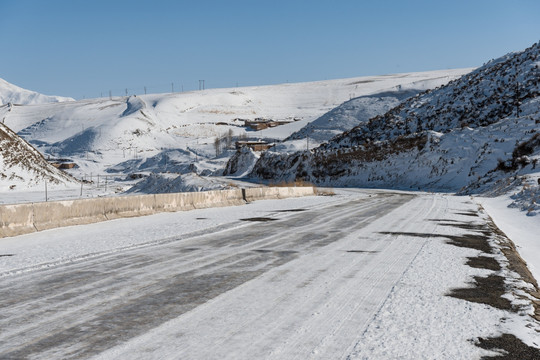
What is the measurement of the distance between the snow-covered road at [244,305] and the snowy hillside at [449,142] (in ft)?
96.9

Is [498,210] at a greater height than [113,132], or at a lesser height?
lesser

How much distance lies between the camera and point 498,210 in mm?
23609

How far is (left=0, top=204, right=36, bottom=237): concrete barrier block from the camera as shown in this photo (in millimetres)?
11633

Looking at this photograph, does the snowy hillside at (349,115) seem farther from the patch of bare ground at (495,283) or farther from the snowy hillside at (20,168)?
the patch of bare ground at (495,283)

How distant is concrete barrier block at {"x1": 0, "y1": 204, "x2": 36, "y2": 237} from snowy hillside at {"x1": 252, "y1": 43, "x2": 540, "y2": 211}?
99.5ft

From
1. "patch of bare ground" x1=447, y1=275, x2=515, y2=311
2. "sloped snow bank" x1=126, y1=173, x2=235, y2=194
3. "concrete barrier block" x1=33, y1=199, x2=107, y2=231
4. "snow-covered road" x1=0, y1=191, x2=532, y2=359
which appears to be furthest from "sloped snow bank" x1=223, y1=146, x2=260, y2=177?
"patch of bare ground" x1=447, y1=275, x2=515, y2=311

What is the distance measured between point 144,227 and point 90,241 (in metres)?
3.04

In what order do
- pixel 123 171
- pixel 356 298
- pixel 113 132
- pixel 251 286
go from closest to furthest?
pixel 356 298, pixel 251 286, pixel 123 171, pixel 113 132

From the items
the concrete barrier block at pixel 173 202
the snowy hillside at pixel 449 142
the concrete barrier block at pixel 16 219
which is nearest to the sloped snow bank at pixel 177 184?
the concrete barrier block at pixel 173 202

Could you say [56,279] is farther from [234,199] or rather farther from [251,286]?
[234,199]

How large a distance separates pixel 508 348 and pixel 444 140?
196 ft

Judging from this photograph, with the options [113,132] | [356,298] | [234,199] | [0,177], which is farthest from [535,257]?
[113,132]

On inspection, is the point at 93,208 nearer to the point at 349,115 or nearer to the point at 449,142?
the point at 449,142

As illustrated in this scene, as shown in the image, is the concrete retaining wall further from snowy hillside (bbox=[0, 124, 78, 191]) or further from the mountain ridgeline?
snowy hillside (bbox=[0, 124, 78, 191])
